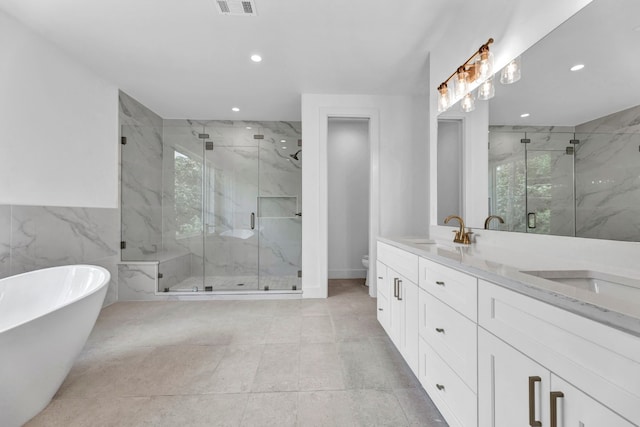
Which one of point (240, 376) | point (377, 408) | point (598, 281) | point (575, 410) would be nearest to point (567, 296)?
point (575, 410)

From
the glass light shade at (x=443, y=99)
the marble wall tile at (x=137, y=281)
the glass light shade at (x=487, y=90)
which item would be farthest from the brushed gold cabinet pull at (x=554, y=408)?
the marble wall tile at (x=137, y=281)

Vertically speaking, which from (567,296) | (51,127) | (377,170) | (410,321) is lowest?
(410,321)

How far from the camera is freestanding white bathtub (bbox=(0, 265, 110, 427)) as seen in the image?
1.19m

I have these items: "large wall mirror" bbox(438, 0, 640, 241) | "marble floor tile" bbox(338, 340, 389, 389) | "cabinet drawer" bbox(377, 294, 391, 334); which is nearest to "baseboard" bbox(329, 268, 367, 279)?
"cabinet drawer" bbox(377, 294, 391, 334)

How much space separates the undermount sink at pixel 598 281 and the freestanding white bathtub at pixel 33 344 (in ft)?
6.65

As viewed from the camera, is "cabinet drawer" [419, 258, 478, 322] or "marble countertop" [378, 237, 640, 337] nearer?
"marble countertop" [378, 237, 640, 337]

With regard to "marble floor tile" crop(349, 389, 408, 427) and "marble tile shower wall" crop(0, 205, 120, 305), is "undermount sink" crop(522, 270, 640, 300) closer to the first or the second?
"marble floor tile" crop(349, 389, 408, 427)

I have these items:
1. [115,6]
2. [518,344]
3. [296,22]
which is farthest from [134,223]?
[518,344]

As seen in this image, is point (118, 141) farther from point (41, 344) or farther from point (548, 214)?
point (548, 214)

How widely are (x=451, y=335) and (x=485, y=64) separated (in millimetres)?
1622

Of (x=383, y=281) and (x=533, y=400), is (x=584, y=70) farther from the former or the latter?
(x=383, y=281)

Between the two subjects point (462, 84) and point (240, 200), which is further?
point (240, 200)

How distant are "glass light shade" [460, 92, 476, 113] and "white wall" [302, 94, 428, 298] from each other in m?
1.50

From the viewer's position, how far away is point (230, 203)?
381 centimetres
